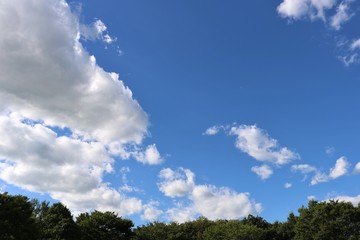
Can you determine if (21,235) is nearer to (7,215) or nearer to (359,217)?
(7,215)

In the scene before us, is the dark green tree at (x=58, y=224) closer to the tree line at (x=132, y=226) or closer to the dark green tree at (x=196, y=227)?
the tree line at (x=132, y=226)

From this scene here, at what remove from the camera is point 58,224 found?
70.0 meters

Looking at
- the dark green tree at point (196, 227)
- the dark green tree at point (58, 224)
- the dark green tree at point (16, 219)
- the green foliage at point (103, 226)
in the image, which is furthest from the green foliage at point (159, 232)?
the dark green tree at point (16, 219)

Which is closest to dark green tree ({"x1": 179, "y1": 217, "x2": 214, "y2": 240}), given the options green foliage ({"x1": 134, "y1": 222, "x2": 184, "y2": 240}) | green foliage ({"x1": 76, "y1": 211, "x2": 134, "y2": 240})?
green foliage ({"x1": 134, "y1": 222, "x2": 184, "y2": 240})

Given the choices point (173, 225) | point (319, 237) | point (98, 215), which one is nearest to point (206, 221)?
point (173, 225)

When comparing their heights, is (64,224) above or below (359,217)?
below

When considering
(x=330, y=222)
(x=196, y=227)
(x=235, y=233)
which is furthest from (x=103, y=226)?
(x=330, y=222)

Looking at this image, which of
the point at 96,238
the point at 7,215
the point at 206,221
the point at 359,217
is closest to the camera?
the point at 7,215

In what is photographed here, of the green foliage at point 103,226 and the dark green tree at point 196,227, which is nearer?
the green foliage at point 103,226

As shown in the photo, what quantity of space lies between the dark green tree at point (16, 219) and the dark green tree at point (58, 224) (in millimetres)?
17547

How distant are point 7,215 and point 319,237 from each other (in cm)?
5360

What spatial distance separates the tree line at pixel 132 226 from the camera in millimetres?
49750

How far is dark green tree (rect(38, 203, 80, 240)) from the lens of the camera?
225 ft

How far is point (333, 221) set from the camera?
241 ft
